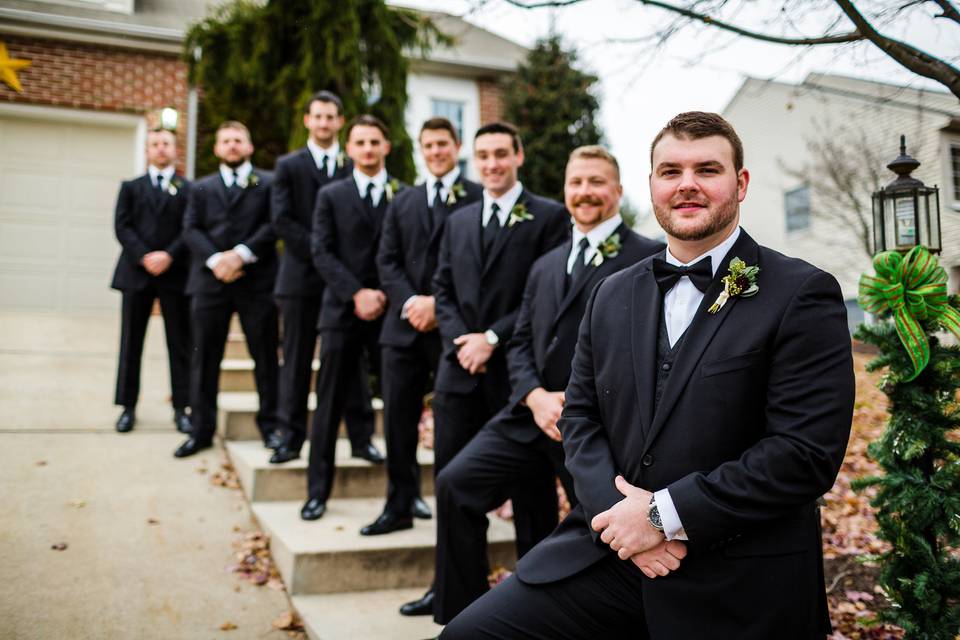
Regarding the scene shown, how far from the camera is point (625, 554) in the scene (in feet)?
6.86

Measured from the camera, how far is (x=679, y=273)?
2277 millimetres

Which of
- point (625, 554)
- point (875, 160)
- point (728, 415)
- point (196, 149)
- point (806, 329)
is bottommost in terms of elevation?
point (625, 554)

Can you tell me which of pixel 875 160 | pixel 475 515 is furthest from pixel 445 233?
pixel 875 160

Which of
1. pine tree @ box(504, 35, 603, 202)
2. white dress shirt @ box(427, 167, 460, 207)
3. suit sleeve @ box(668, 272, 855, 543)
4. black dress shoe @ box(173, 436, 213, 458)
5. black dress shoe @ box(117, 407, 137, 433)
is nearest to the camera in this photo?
suit sleeve @ box(668, 272, 855, 543)

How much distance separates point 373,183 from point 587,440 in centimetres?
310

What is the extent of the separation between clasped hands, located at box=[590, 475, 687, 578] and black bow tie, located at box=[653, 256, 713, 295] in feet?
2.05

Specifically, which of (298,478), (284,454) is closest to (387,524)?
(298,478)

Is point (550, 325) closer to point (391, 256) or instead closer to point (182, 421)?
point (391, 256)

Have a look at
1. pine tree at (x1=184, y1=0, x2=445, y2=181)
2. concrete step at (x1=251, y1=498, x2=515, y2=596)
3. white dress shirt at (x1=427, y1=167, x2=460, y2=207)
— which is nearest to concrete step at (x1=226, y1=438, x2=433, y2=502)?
concrete step at (x1=251, y1=498, x2=515, y2=596)

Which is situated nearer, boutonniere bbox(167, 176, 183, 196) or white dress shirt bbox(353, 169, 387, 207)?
white dress shirt bbox(353, 169, 387, 207)

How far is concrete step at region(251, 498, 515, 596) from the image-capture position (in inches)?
162

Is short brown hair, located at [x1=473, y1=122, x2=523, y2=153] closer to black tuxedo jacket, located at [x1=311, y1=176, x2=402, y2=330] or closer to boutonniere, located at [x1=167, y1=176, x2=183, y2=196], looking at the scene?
black tuxedo jacket, located at [x1=311, y1=176, x2=402, y2=330]

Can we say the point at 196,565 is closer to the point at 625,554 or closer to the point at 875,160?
the point at 625,554

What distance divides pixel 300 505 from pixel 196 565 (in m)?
0.82
